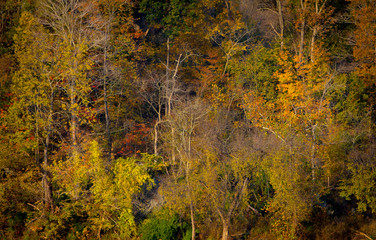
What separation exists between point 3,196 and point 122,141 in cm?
883

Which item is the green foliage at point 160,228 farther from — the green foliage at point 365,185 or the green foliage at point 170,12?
the green foliage at point 170,12

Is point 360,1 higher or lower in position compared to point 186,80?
higher

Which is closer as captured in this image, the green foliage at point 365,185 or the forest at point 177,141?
the forest at point 177,141

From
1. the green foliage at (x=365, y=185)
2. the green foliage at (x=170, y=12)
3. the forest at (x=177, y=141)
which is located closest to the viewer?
the forest at (x=177, y=141)

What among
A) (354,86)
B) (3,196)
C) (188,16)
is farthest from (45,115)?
(354,86)

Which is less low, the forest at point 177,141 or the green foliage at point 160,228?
the forest at point 177,141

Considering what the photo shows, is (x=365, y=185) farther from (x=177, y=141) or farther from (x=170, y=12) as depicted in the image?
(x=170, y=12)

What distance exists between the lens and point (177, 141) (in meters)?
17.5

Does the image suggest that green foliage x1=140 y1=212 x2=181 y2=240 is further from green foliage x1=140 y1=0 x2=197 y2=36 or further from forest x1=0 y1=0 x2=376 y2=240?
green foliage x1=140 y1=0 x2=197 y2=36

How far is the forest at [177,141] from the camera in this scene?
15352mm

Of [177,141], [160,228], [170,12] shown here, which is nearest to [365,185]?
[177,141]

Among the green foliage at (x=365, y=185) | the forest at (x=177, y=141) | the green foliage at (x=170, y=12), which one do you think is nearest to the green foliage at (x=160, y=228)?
the forest at (x=177, y=141)

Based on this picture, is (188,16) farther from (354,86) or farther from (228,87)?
(354,86)

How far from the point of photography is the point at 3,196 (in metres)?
15.3
